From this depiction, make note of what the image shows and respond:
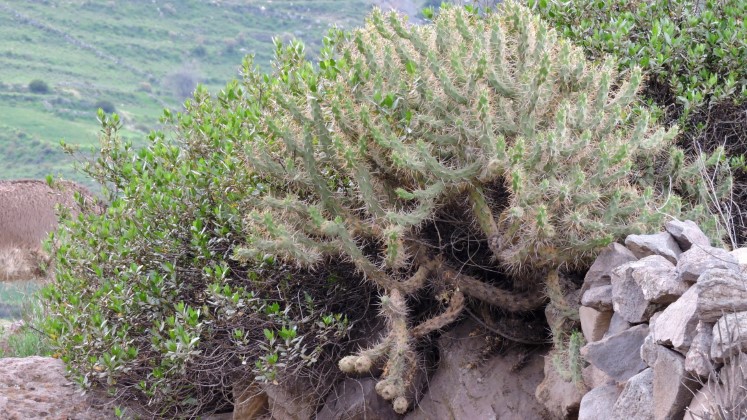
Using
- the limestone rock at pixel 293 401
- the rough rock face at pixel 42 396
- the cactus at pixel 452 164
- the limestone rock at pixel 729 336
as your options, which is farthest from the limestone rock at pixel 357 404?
the limestone rock at pixel 729 336

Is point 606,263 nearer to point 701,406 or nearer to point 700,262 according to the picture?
point 700,262

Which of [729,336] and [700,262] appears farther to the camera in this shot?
[700,262]

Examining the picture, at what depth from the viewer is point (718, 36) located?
5566 millimetres

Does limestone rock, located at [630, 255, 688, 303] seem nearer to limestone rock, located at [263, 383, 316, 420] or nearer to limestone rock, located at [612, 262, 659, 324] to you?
limestone rock, located at [612, 262, 659, 324]

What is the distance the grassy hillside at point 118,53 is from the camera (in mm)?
25812

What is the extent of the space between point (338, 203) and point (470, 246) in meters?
0.86

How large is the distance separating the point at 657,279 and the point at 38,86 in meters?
28.6

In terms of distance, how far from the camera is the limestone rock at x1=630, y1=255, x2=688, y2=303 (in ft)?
11.4

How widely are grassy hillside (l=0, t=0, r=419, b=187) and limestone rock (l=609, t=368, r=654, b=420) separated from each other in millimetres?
20872

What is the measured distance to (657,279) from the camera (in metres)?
3.55

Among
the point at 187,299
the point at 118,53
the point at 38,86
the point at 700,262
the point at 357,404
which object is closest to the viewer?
the point at 700,262

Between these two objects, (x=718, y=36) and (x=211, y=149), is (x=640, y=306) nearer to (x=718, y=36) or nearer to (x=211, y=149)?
(x=718, y=36)

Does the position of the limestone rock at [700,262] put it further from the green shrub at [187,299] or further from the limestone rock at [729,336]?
the green shrub at [187,299]

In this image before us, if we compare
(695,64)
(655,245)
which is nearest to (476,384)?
(655,245)
